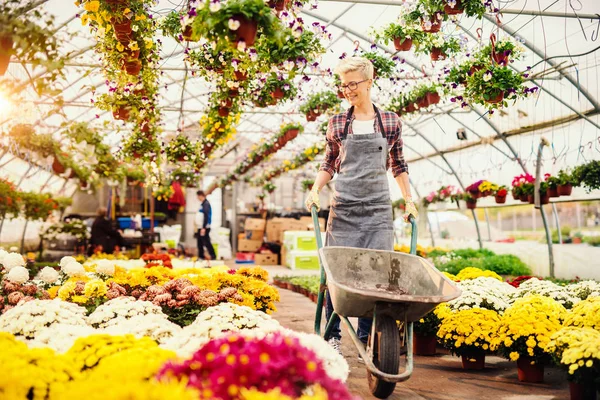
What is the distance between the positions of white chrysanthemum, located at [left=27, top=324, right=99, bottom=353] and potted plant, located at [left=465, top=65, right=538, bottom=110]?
4708 millimetres

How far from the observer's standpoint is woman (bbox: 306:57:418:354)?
3.26 meters

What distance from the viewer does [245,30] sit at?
8.96 ft

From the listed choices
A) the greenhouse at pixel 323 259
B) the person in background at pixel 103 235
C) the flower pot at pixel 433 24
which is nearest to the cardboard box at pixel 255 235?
the greenhouse at pixel 323 259

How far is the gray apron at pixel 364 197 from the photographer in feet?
10.7

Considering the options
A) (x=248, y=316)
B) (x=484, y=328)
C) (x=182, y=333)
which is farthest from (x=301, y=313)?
(x=182, y=333)

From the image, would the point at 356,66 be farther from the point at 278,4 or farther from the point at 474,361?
the point at 474,361

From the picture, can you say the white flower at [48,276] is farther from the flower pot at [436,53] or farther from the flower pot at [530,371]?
the flower pot at [436,53]

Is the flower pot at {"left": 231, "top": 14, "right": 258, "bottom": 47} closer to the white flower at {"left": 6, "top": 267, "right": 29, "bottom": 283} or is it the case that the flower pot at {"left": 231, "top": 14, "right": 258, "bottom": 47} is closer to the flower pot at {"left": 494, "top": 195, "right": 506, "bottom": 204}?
the white flower at {"left": 6, "top": 267, "right": 29, "bottom": 283}

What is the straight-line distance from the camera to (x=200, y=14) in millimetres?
2688

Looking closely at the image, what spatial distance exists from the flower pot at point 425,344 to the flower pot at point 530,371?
0.94 metres

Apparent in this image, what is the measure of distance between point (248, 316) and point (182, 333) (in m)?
0.42

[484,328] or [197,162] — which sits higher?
[197,162]

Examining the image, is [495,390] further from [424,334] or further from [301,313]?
[301,313]

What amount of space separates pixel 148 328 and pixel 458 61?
245 inches
